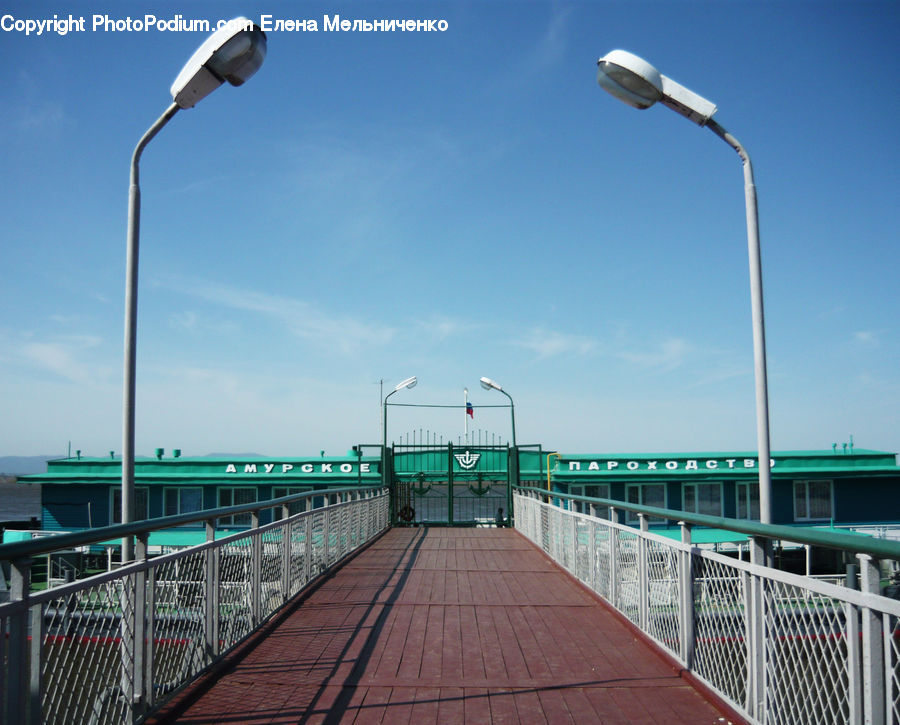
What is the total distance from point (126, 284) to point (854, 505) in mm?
24004

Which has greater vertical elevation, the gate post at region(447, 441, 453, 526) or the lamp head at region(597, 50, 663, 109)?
the lamp head at region(597, 50, 663, 109)

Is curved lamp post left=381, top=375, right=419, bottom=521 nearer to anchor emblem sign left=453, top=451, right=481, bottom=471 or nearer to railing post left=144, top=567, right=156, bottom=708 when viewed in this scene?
anchor emblem sign left=453, top=451, right=481, bottom=471

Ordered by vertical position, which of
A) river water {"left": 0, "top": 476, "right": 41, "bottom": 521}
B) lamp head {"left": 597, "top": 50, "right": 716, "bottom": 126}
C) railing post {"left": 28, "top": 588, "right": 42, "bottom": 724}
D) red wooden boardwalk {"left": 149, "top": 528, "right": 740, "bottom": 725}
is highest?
lamp head {"left": 597, "top": 50, "right": 716, "bottom": 126}

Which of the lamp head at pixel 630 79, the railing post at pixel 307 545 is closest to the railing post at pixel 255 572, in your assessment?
the railing post at pixel 307 545

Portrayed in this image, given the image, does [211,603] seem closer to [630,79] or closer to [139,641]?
[139,641]

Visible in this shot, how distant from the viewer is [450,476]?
70.4ft

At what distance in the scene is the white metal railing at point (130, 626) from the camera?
3375mm

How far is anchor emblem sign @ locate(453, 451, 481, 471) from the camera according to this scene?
74.5 ft

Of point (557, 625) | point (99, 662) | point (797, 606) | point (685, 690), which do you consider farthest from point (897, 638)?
point (557, 625)

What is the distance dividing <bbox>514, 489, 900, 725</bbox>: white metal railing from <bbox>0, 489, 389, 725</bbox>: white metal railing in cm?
333

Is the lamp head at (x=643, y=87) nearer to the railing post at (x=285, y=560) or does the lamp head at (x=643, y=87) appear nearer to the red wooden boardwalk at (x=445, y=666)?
the red wooden boardwalk at (x=445, y=666)

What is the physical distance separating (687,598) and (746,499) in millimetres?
21893

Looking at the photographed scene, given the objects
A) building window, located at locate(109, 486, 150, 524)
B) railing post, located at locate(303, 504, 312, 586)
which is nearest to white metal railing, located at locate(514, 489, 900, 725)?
railing post, located at locate(303, 504, 312, 586)

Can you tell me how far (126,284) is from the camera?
7.92 m
